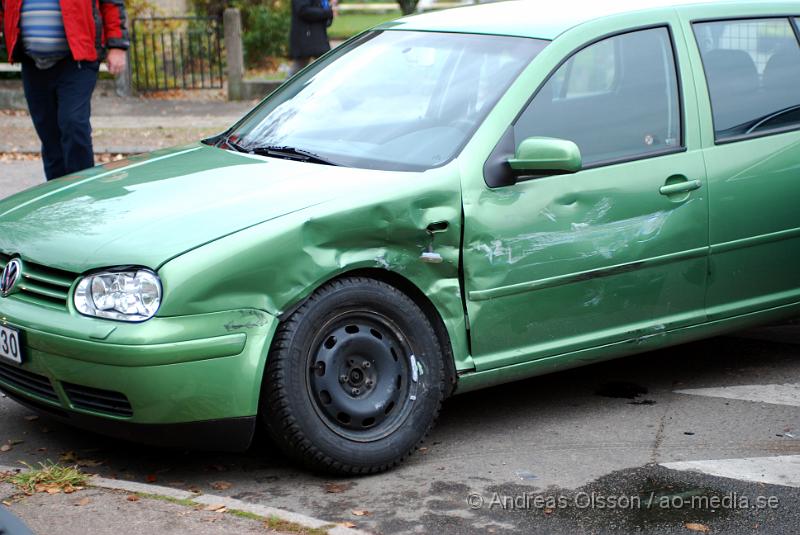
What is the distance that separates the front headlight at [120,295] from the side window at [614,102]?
5.07ft

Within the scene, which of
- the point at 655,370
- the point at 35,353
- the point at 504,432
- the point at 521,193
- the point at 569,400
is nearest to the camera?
the point at 35,353

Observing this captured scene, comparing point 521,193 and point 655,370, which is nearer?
point 521,193

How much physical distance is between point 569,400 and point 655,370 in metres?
0.68

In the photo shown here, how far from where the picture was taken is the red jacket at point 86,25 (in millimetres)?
7734

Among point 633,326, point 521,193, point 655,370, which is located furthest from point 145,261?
point 655,370

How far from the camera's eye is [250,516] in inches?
157

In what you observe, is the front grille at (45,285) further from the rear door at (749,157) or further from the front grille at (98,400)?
the rear door at (749,157)

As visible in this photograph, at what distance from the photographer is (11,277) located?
4.47m

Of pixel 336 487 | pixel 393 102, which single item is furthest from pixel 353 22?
pixel 336 487

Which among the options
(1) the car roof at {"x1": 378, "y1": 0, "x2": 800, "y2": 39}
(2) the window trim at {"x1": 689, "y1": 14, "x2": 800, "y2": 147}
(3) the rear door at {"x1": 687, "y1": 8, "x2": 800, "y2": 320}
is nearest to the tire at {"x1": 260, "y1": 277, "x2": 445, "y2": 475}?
(1) the car roof at {"x1": 378, "y1": 0, "x2": 800, "y2": 39}

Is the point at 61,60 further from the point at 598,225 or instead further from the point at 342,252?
the point at 598,225

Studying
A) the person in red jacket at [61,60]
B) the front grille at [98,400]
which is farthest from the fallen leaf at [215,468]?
the person in red jacket at [61,60]

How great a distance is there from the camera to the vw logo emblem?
443 cm

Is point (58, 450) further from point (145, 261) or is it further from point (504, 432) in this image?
point (504, 432)
